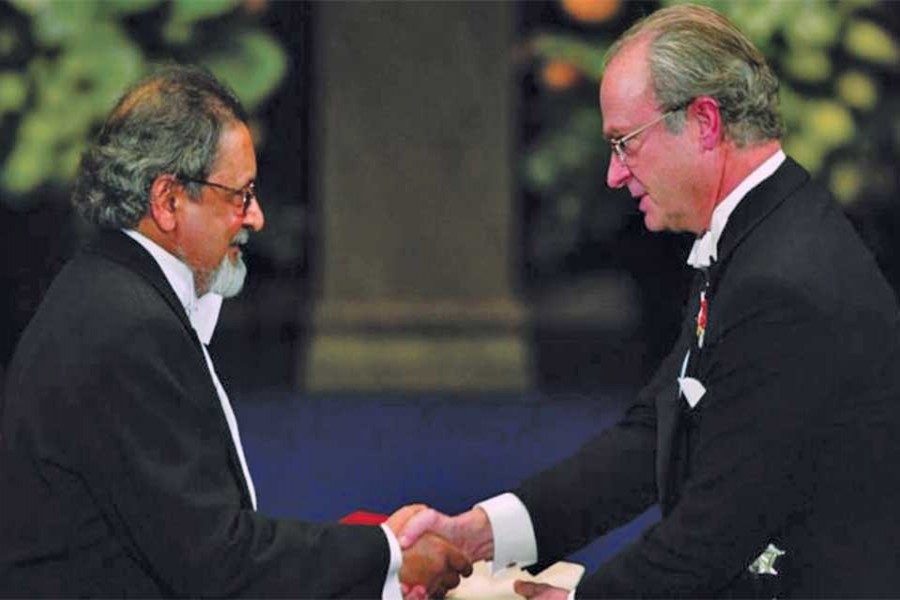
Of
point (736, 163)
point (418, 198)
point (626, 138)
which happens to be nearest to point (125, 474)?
point (626, 138)

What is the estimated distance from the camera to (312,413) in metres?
7.41

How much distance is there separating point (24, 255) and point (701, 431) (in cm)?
557

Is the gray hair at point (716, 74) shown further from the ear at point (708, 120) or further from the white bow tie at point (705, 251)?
the white bow tie at point (705, 251)

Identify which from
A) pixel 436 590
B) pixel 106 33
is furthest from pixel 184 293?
pixel 106 33

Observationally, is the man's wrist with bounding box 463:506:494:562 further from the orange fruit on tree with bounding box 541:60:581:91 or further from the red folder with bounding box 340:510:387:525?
the orange fruit on tree with bounding box 541:60:581:91

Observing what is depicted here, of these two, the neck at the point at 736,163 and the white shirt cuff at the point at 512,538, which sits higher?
the neck at the point at 736,163

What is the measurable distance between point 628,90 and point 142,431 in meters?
0.94

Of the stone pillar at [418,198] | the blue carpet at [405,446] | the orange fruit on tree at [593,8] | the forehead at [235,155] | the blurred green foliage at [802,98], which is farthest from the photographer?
the stone pillar at [418,198]

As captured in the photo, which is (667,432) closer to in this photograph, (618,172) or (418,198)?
(618,172)

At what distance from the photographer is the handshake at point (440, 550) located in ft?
10.1

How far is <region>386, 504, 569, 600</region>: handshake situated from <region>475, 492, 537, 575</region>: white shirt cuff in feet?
0.04

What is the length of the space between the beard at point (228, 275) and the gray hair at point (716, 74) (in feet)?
2.56

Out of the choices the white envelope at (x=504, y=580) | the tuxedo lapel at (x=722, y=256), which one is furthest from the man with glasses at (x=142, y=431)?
the tuxedo lapel at (x=722, y=256)

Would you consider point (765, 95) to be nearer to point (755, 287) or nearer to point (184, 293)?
point (755, 287)
